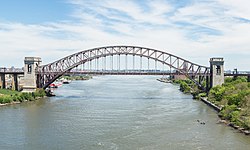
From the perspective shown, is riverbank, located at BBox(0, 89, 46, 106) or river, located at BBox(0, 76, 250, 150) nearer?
river, located at BBox(0, 76, 250, 150)

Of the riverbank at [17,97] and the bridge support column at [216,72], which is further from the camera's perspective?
the bridge support column at [216,72]

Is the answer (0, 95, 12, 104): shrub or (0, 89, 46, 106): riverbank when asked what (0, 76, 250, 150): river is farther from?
(0, 89, 46, 106): riverbank

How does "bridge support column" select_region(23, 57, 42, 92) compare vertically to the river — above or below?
above

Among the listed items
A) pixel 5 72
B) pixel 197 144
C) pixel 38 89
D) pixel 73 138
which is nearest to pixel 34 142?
pixel 73 138

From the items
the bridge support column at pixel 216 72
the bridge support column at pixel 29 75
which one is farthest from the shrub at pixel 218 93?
the bridge support column at pixel 29 75

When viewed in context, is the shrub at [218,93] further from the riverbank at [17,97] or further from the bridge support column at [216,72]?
the riverbank at [17,97]

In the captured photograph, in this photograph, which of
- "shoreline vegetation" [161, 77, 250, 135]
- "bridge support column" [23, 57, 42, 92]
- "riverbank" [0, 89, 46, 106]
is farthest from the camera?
"bridge support column" [23, 57, 42, 92]

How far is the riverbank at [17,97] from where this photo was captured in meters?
39.4

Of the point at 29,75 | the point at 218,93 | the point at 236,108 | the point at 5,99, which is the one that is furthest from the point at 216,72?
the point at 5,99

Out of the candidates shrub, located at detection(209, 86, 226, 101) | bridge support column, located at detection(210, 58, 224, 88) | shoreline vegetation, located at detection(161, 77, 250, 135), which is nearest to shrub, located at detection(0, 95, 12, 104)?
shoreline vegetation, located at detection(161, 77, 250, 135)

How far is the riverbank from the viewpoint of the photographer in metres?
39.4

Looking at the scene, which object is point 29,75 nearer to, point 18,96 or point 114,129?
point 18,96

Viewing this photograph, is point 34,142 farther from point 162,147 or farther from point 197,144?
point 197,144

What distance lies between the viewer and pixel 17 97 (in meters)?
41.6
